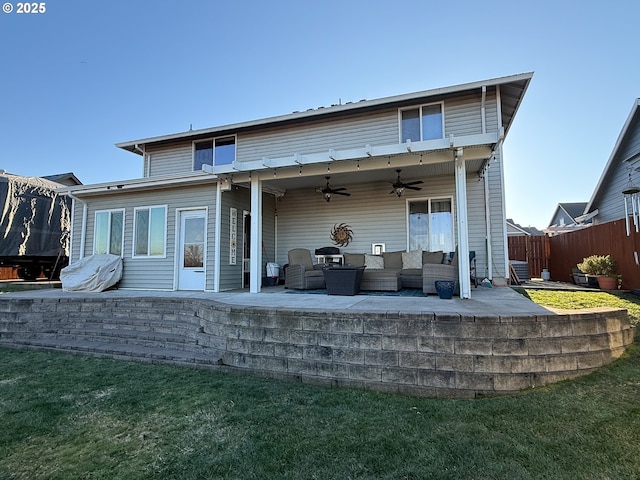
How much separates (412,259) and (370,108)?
375 centimetres

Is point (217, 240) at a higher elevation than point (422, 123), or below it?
below

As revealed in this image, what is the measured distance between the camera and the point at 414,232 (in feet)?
26.6

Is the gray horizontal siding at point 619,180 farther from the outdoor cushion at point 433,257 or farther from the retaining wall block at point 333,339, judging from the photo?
the retaining wall block at point 333,339

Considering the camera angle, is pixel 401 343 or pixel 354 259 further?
pixel 354 259

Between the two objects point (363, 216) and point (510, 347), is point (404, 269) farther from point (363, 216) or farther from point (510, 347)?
point (510, 347)

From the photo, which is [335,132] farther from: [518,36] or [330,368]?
[330,368]

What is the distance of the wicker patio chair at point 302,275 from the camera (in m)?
7.16

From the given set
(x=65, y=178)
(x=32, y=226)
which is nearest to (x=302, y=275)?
(x=32, y=226)

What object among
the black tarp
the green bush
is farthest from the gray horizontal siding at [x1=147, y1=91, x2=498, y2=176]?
the black tarp

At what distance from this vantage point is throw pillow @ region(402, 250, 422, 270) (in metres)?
7.39

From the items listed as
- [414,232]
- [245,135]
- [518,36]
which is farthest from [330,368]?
[518,36]

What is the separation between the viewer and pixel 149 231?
27.2ft

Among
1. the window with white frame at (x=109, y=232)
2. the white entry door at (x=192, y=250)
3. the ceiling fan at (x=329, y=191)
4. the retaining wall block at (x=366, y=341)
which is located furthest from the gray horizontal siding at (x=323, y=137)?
the retaining wall block at (x=366, y=341)

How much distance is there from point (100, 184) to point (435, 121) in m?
8.14
